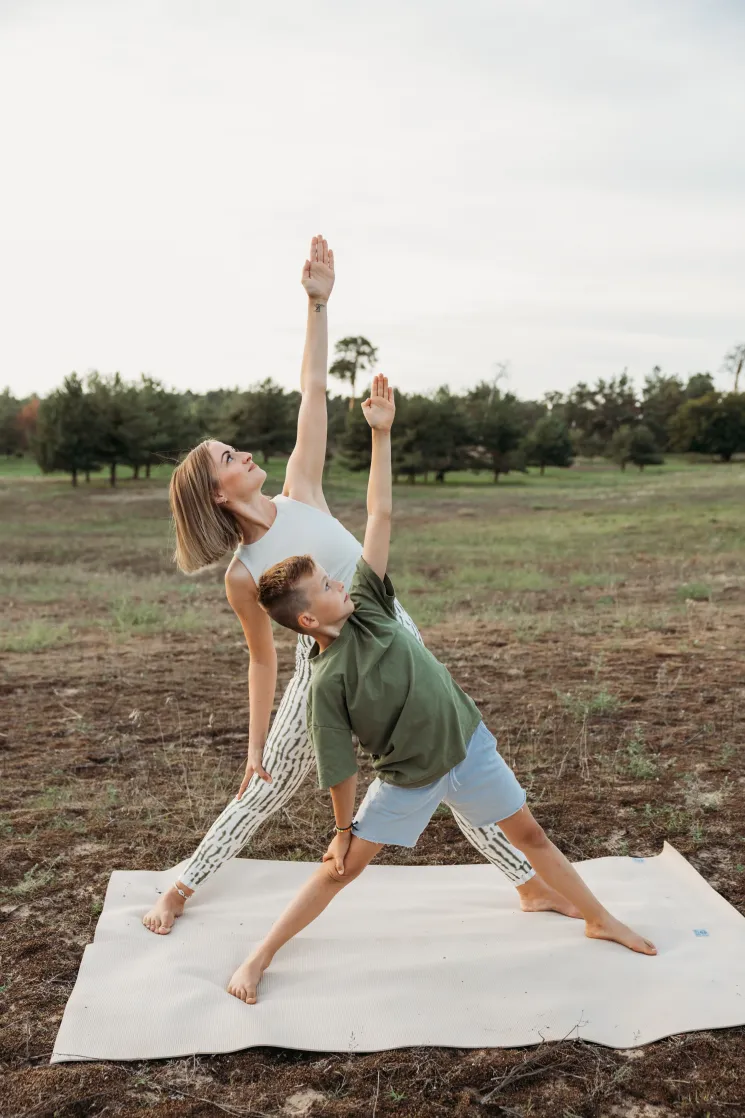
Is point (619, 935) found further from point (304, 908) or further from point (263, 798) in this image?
point (263, 798)

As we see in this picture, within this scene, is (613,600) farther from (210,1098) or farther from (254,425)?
(254,425)

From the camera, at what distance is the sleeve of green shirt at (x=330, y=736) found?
284 centimetres

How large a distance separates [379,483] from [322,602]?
587mm

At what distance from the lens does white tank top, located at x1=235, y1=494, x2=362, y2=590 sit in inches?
128

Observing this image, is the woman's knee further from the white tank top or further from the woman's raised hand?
the woman's raised hand

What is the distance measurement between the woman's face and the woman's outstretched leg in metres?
0.57

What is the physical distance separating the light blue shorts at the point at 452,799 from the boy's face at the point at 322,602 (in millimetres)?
656

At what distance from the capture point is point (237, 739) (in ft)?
20.8

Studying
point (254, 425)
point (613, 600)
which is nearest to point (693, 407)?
point (254, 425)

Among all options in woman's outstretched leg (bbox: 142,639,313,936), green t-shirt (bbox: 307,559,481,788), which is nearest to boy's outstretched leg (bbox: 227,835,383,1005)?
green t-shirt (bbox: 307,559,481,788)

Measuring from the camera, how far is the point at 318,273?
3605mm

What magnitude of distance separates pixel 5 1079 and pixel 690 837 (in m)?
3.23

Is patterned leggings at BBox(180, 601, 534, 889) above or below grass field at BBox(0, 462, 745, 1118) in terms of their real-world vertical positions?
above

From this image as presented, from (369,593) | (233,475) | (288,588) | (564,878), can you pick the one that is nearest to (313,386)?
(233,475)
